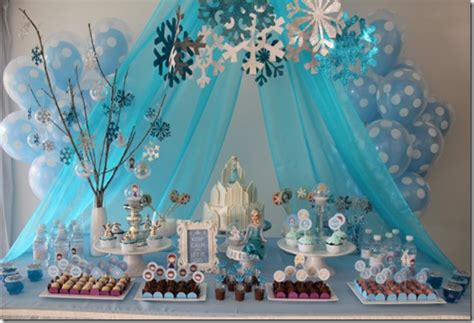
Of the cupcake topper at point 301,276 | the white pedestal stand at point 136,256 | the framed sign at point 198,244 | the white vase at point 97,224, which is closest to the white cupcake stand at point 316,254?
the cupcake topper at point 301,276

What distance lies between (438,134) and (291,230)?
108 cm

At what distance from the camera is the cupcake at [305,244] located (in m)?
1.87

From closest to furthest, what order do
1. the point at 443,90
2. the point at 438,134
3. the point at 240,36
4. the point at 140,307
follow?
1. the point at 140,307
2. the point at 240,36
3. the point at 438,134
4. the point at 443,90

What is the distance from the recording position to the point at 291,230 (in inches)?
79.0

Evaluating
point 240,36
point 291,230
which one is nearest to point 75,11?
point 240,36

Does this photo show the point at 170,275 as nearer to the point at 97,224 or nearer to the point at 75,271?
the point at 75,271

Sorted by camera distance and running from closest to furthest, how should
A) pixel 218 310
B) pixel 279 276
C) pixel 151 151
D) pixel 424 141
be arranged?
pixel 218 310 → pixel 279 276 → pixel 151 151 → pixel 424 141

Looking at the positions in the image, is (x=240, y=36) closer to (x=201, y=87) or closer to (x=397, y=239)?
(x=201, y=87)

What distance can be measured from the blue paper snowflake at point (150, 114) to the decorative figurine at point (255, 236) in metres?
0.71

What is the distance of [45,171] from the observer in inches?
92.7

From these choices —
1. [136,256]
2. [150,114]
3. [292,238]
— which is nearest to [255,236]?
[292,238]

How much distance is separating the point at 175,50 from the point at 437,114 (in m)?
1.55

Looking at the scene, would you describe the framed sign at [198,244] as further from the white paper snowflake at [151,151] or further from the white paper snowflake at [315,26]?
the white paper snowflake at [315,26]

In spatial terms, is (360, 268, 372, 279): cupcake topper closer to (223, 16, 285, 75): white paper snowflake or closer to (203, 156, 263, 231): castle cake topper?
(203, 156, 263, 231): castle cake topper
